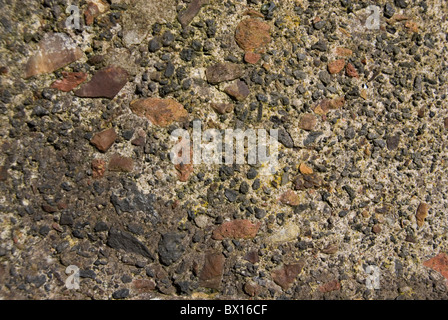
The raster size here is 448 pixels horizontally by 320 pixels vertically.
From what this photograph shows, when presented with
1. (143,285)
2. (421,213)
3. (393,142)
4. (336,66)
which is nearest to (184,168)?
(143,285)

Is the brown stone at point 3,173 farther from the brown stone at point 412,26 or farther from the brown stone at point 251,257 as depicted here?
the brown stone at point 412,26

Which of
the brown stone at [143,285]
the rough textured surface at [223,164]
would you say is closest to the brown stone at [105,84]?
the rough textured surface at [223,164]

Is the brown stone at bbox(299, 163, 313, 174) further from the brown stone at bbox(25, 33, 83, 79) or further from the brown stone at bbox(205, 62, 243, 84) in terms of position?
the brown stone at bbox(25, 33, 83, 79)

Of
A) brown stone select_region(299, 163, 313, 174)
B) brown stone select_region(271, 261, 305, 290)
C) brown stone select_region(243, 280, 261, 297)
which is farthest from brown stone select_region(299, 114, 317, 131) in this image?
brown stone select_region(243, 280, 261, 297)

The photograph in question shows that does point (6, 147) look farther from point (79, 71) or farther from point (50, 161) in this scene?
point (79, 71)

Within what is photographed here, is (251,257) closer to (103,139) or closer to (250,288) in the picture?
(250,288)

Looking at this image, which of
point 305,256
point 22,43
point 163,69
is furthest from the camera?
point 305,256

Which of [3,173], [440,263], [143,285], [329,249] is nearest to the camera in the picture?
[3,173]
